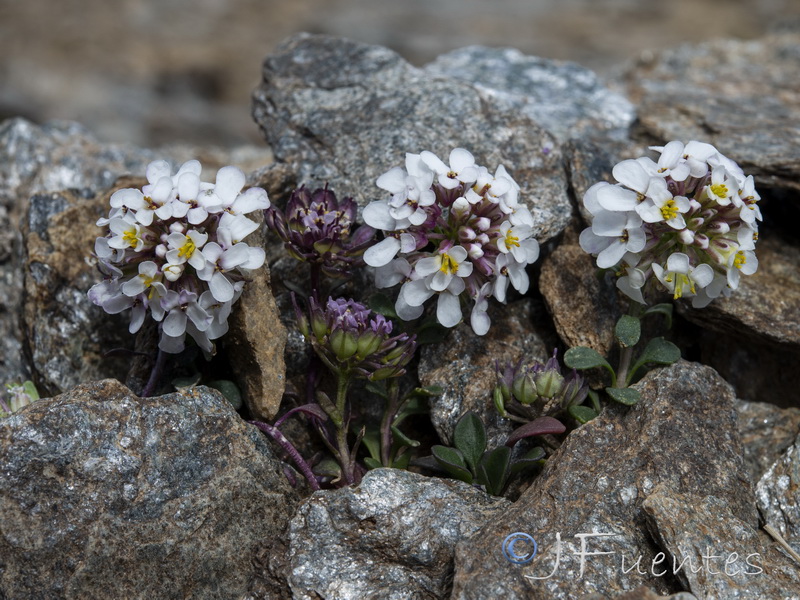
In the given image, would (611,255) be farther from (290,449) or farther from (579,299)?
(290,449)

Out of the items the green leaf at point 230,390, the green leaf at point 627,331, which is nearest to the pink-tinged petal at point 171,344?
the green leaf at point 230,390

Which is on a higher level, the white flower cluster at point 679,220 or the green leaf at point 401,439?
→ the white flower cluster at point 679,220

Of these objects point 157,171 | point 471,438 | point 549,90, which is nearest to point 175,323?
point 157,171

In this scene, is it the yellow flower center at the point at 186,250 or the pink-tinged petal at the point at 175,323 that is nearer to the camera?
the yellow flower center at the point at 186,250

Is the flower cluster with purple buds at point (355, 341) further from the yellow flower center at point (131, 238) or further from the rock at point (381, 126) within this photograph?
the rock at point (381, 126)

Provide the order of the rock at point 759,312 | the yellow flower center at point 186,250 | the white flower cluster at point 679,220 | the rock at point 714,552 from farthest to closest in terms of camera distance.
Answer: the rock at point 759,312
the white flower cluster at point 679,220
the yellow flower center at point 186,250
the rock at point 714,552

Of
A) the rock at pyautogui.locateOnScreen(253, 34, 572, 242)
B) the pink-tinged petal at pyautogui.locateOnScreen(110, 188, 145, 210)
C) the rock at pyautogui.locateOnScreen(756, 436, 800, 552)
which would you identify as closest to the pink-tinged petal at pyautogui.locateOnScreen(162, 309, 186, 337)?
the pink-tinged petal at pyautogui.locateOnScreen(110, 188, 145, 210)
